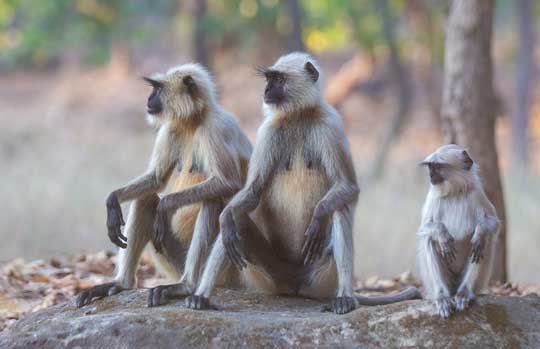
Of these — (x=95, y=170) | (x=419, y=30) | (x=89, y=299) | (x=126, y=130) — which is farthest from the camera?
(x=126, y=130)

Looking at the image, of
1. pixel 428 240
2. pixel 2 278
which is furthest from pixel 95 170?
pixel 428 240

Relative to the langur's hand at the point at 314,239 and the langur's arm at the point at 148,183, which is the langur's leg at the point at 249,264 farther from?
the langur's arm at the point at 148,183

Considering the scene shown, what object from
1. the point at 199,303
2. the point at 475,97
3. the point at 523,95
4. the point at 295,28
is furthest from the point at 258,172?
the point at 523,95

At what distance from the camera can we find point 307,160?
477 cm

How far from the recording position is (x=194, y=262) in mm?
4645

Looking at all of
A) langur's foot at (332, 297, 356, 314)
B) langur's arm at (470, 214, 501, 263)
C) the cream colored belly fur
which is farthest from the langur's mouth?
langur's arm at (470, 214, 501, 263)

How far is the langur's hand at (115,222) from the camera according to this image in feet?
16.0

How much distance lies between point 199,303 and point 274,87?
1284 millimetres

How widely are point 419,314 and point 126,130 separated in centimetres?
1721

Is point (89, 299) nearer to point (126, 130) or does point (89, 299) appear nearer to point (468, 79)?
point (468, 79)

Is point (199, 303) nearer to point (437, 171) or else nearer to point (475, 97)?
Answer: point (437, 171)

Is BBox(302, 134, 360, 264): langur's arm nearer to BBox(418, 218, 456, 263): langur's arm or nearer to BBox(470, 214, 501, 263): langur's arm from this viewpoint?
BBox(418, 218, 456, 263): langur's arm

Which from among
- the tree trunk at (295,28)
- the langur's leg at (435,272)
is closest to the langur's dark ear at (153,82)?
the langur's leg at (435,272)

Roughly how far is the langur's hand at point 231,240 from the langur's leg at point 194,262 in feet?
0.83
